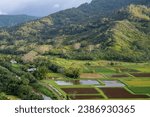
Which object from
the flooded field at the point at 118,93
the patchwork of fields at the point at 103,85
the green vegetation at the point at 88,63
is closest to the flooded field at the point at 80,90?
the patchwork of fields at the point at 103,85

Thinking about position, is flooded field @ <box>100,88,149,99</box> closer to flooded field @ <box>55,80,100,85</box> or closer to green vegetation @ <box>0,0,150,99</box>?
green vegetation @ <box>0,0,150,99</box>

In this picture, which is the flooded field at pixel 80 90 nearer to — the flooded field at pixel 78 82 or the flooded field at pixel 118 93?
the flooded field at pixel 118 93

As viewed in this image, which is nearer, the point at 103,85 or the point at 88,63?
the point at 103,85

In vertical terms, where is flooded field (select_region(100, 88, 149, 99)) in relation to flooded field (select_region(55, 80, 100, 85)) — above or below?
above

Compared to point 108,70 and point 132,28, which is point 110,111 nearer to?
point 108,70

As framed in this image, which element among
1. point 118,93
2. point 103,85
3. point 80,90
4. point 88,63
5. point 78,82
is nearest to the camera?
point 118,93

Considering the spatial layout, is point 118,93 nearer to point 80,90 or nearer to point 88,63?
point 80,90

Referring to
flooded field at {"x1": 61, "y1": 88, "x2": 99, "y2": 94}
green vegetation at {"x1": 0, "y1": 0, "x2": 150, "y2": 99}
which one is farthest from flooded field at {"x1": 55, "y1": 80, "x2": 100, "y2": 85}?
flooded field at {"x1": 61, "y1": 88, "x2": 99, "y2": 94}

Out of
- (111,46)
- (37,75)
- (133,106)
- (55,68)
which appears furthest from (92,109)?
(111,46)

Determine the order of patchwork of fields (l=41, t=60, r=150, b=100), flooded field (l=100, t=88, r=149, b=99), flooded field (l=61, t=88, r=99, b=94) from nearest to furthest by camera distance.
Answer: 1. flooded field (l=100, t=88, r=149, b=99)
2. patchwork of fields (l=41, t=60, r=150, b=100)
3. flooded field (l=61, t=88, r=99, b=94)

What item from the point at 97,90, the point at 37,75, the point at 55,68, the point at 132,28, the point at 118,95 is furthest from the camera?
the point at 132,28

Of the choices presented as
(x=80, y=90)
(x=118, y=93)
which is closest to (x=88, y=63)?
(x=80, y=90)
